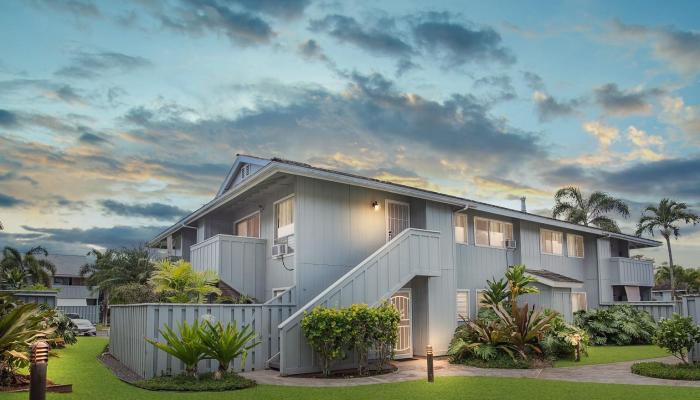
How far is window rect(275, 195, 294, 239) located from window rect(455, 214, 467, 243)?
22.2 feet

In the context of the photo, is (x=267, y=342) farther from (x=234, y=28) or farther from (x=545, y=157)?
(x=545, y=157)

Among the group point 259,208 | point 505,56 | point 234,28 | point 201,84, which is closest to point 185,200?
point 259,208

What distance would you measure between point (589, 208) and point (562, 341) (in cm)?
3041

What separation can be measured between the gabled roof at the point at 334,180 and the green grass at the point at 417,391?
585cm

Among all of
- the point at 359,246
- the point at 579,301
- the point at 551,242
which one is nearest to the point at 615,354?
the point at 551,242

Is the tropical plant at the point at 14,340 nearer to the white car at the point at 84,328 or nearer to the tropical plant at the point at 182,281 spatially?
the tropical plant at the point at 182,281

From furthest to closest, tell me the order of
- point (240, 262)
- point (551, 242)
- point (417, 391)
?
point (551, 242) → point (240, 262) → point (417, 391)

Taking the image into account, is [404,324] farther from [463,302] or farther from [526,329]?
[463,302]

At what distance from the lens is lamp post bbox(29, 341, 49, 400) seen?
Answer: 692 cm

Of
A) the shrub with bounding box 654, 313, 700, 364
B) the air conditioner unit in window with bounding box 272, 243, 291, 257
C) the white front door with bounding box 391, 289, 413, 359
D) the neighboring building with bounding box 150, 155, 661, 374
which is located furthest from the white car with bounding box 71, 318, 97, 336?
the shrub with bounding box 654, 313, 700, 364

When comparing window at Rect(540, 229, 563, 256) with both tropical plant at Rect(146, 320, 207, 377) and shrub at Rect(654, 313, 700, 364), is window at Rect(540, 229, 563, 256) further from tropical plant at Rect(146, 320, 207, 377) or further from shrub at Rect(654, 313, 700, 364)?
tropical plant at Rect(146, 320, 207, 377)

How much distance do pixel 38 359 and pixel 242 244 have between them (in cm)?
1143

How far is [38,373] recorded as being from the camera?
7004 millimetres

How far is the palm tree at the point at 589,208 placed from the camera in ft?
140
